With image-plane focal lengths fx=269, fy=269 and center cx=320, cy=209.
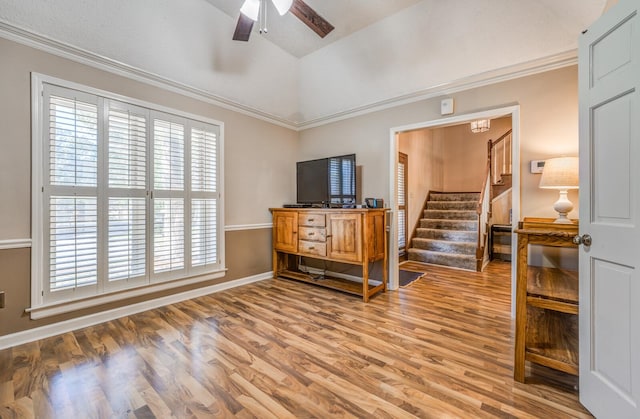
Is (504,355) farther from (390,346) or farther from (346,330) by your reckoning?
(346,330)

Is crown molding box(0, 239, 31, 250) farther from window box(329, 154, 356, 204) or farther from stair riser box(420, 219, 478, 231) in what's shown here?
stair riser box(420, 219, 478, 231)

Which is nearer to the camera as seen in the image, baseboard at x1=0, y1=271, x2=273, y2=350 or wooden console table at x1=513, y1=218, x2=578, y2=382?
wooden console table at x1=513, y1=218, x2=578, y2=382

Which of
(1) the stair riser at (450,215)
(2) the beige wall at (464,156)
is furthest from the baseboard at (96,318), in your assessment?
(2) the beige wall at (464,156)

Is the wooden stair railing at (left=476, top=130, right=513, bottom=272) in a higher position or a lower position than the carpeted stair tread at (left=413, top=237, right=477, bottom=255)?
higher

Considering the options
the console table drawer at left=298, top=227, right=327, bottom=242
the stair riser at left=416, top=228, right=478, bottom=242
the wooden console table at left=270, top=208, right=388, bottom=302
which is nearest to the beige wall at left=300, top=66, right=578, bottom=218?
the wooden console table at left=270, top=208, right=388, bottom=302

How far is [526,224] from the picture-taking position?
208 centimetres

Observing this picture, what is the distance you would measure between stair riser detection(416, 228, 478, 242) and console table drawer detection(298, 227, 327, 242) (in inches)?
116

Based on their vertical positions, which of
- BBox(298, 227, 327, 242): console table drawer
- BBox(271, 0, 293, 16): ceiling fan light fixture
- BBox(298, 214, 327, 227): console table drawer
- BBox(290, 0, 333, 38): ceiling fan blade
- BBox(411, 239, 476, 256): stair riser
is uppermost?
BBox(290, 0, 333, 38): ceiling fan blade

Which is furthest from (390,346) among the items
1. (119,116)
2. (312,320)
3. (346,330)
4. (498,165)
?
(498,165)

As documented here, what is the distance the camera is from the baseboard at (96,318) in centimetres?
219

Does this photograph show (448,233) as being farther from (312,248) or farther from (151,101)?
(151,101)

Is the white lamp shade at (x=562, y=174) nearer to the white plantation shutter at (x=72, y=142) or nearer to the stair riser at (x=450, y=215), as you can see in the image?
the stair riser at (x=450, y=215)

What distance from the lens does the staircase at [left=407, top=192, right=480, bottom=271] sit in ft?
15.7

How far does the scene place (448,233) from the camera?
17.3 ft
